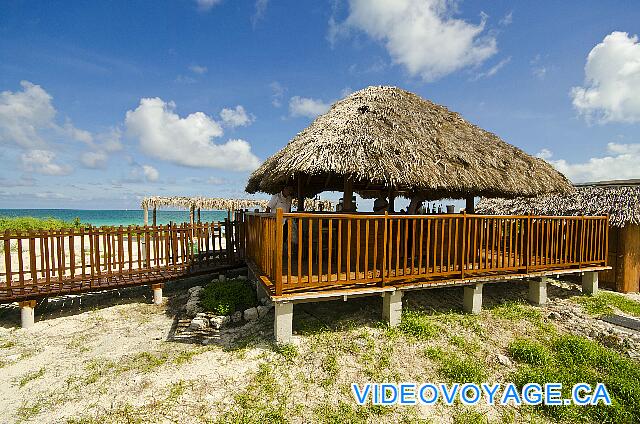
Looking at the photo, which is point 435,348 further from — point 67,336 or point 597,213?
point 597,213

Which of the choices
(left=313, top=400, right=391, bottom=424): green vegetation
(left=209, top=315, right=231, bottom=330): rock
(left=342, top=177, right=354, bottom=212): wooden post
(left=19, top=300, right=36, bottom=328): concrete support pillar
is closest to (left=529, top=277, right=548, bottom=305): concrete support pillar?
(left=342, top=177, right=354, bottom=212): wooden post

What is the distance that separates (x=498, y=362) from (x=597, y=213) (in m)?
8.04

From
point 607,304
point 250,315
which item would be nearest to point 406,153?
point 250,315

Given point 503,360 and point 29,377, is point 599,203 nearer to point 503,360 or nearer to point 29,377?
point 503,360

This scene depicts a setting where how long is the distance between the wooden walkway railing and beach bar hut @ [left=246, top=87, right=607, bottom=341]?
1641 mm

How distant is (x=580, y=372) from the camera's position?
14.9 ft

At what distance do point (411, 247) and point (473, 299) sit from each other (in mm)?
1917

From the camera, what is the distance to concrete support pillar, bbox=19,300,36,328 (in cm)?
625

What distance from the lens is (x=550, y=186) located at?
26.6 ft

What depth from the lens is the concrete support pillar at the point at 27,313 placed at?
6.25 metres

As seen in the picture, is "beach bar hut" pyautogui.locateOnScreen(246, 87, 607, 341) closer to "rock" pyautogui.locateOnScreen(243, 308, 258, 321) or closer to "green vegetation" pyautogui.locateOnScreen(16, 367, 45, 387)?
"rock" pyautogui.locateOnScreen(243, 308, 258, 321)

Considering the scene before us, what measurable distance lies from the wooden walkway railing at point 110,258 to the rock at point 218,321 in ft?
8.75

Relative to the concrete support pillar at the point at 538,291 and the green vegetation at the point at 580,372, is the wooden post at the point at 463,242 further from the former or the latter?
the concrete support pillar at the point at 538,291

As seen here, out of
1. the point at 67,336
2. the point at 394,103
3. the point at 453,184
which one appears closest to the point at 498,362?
the point at 453,184
